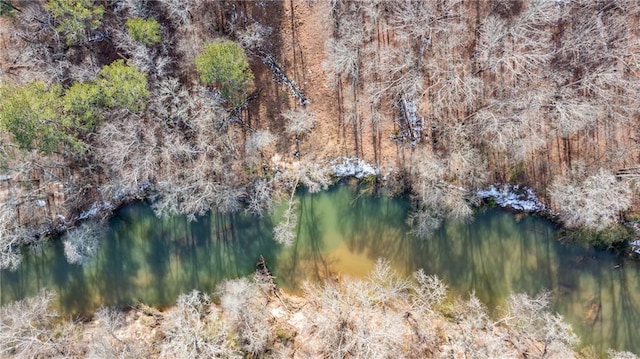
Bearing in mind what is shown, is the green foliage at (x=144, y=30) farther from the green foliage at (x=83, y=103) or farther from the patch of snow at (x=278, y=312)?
the patch of snow at (x=278, y=312)

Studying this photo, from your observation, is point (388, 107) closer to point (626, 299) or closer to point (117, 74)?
point (117, 74)

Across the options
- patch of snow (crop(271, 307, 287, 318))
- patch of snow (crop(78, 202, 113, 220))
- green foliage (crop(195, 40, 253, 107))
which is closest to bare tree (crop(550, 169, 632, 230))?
patch of snow (crop(271, 307, 287, 318))

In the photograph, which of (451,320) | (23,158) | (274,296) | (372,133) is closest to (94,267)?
(23,158)

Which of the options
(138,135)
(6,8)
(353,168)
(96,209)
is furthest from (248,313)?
(6,8)

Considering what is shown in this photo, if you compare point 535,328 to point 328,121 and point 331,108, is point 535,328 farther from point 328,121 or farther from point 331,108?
point 331,108

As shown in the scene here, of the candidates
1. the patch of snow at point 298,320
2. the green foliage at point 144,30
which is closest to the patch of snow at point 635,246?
the patch of snow at point 298,320

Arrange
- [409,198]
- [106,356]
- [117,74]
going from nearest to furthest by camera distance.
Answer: [117,74] < [106,356] < [409,198]
